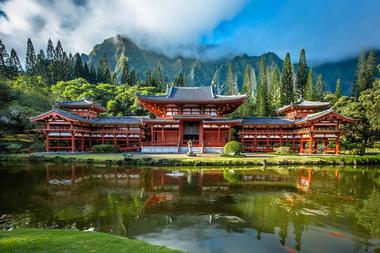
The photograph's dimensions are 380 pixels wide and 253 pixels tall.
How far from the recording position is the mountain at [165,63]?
161 m

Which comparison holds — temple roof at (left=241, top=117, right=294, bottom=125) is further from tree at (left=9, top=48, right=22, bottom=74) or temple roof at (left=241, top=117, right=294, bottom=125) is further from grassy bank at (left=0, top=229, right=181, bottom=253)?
tree at (left=9, top=48, right=22, bottom=74)

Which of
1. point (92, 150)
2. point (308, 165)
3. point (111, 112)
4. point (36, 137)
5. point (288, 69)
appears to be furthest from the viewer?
point (288, 69)

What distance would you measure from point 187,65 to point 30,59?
113 meters

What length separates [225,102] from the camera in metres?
31.7

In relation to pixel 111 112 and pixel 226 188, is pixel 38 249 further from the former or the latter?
pixel 111 112

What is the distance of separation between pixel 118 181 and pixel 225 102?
67.4 ft

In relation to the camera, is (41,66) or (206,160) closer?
(206,160)

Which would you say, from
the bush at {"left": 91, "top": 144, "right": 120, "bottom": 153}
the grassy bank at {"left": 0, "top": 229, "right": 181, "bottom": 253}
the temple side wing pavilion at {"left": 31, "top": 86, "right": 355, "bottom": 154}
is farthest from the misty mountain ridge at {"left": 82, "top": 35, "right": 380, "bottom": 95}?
the grassy bank at {"left": 0, "top": 229, "right": 181, "bottom": 253}

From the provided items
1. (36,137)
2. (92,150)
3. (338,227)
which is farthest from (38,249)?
(36,137)

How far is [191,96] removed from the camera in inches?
1399

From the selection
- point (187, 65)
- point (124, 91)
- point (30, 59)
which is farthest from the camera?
point (187, 65)

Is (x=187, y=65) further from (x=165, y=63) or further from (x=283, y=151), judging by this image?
(x=283, y=151)

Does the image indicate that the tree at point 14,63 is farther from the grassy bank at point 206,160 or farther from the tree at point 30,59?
the grassy bank at point 206,160

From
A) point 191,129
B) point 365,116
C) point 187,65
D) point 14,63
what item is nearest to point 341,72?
point 187,65
